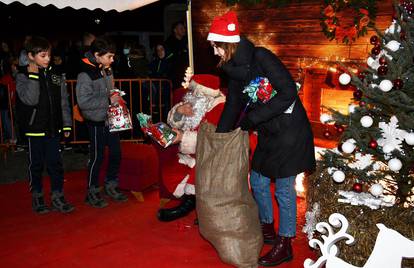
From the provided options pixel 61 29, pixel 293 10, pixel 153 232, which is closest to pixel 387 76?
pixel 153 232

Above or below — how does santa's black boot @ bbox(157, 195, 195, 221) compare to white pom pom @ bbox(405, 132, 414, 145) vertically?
below

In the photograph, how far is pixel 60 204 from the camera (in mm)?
4215

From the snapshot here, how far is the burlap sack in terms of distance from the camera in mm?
2965

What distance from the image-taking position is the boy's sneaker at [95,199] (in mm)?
4359

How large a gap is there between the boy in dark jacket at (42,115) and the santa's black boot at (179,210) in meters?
0.96

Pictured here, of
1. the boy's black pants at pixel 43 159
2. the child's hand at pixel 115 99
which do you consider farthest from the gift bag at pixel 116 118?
the boy's black pants at pixel 43 159

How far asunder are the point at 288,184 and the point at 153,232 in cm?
139

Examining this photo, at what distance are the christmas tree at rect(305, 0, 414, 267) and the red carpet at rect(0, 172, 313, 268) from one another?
2.01ft

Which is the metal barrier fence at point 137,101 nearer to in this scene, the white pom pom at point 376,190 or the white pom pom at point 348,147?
the white pom pom at point 348,147

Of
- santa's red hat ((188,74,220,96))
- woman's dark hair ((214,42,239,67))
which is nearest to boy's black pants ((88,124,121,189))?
santa's red hat ((188,74,220,96))

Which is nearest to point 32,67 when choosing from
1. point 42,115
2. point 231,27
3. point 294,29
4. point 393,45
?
point 42,115

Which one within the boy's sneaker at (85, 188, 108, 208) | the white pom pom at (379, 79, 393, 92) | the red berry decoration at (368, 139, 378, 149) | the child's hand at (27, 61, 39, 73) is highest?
the child's hand at (27, 61, 39, 73)

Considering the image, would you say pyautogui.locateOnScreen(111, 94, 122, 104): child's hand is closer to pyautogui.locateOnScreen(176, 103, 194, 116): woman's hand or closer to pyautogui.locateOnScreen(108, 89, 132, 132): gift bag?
pyautogui.locateOnScreen(108, 89, 132, 132): gift bag

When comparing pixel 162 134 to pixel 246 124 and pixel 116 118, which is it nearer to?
pixel 116 118
